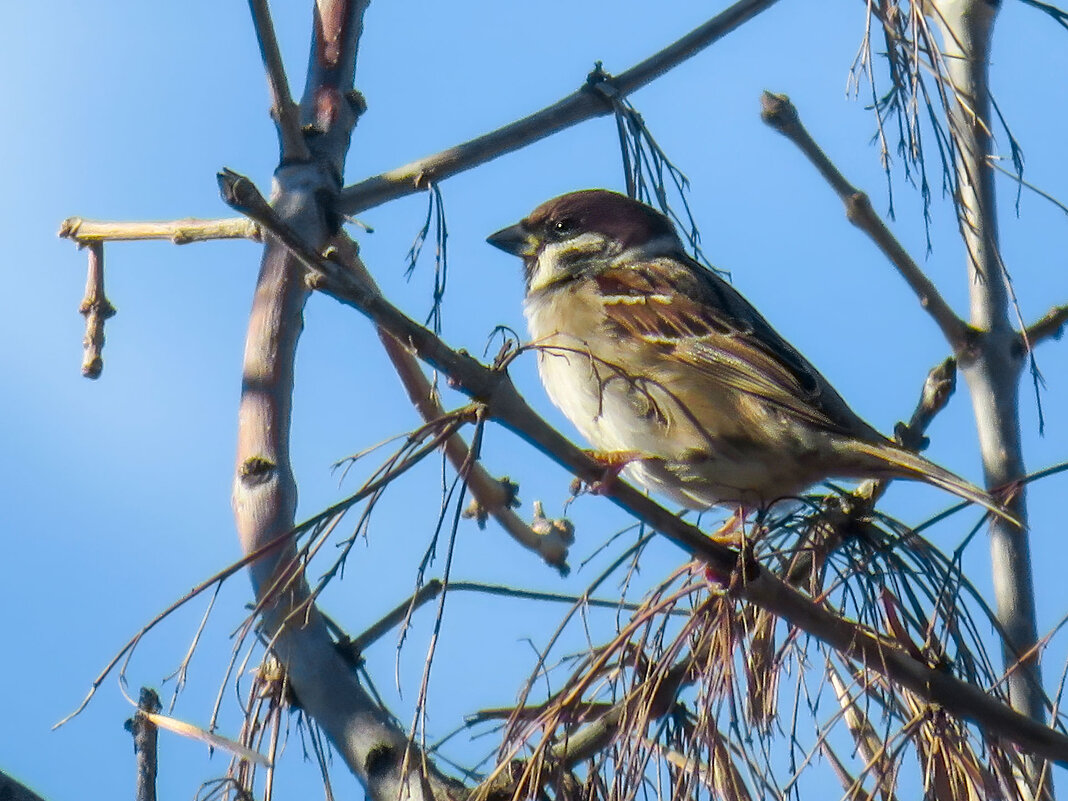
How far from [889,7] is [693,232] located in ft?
2.35

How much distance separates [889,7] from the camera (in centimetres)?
304

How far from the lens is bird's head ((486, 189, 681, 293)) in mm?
4387

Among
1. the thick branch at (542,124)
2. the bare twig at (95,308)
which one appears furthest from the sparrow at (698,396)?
the bare twig at (95,308)

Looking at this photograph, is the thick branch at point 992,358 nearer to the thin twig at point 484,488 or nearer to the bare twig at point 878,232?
the bare twig at point 878,232

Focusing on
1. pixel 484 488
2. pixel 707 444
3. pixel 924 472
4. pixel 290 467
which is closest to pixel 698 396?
pixel 707 444

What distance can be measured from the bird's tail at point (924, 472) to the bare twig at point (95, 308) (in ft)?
5.88

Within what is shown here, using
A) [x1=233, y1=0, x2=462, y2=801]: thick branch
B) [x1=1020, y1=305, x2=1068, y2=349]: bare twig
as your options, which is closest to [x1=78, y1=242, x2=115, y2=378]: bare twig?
[x1=233, y1=0, x2=462, y2=801]: thick branch

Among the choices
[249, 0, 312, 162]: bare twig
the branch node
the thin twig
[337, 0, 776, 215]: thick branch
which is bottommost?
the branch node

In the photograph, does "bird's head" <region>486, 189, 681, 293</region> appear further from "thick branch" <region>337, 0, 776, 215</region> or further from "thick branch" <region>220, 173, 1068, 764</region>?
"thick branch" <region>220, 173, 1068, 764</region>

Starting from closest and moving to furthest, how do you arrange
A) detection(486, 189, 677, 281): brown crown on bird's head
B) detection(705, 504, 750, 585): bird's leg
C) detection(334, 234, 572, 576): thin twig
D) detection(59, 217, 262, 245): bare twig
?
detection(705, 504, 750, 585): bird's leg
detection(59, 217, 262, 245): bare twig
detection(334, 234, 572, 576): thin twig
detection(486, 189, 677, 281): brown crown on bird's head

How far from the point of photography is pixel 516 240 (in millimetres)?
4488

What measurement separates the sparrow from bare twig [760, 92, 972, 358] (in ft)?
1.05

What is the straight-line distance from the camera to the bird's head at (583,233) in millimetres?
4387

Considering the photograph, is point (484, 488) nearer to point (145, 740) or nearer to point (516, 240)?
point (516, 240)
